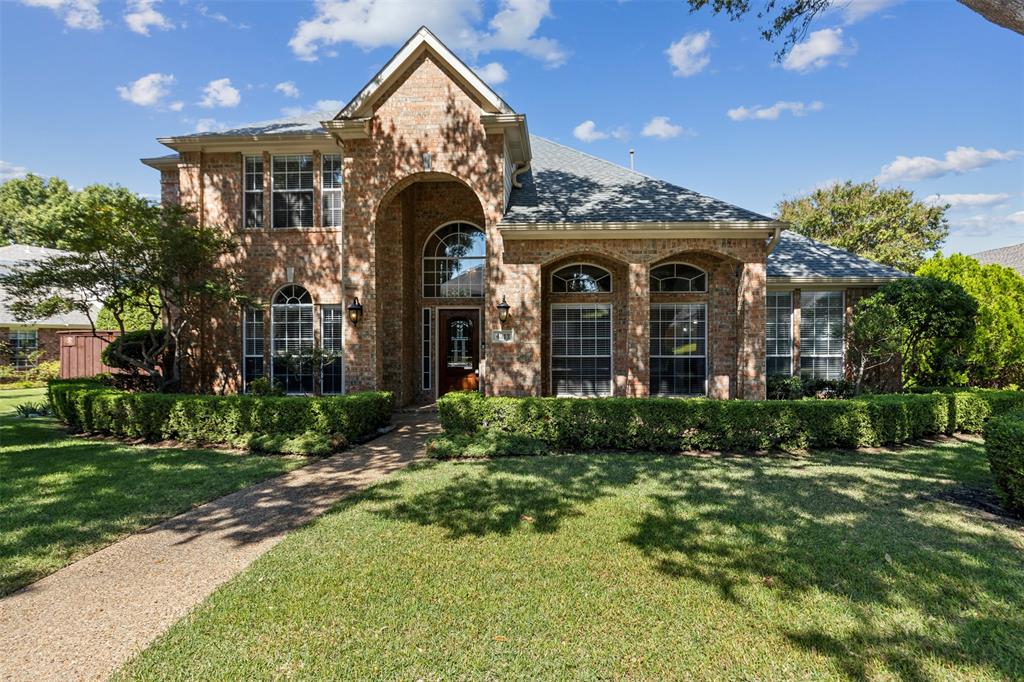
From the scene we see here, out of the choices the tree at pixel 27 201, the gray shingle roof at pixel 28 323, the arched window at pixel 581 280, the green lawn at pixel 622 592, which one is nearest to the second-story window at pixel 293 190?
the arched window at pixel 581 280

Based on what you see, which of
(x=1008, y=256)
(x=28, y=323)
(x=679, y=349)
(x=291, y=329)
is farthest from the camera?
(x=1008, y=256)

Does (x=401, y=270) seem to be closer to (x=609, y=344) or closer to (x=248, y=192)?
(x=248, y=192)

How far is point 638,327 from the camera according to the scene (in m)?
10.5

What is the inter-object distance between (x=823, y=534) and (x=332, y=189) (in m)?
11.9

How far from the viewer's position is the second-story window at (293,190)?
1161 cm

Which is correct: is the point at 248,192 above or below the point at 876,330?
above

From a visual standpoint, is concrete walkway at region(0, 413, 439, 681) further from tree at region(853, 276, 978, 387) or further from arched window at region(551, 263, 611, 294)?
tree at region(853, 276, 978, 387)

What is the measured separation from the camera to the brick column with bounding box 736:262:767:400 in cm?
1030

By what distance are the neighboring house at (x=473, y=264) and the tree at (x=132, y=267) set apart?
2.90ft

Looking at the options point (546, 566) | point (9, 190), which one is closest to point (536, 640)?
point (546, 566)

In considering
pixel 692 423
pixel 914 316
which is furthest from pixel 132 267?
pixel 914 316

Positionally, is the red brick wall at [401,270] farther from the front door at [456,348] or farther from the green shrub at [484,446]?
the green shrub at [484,446]

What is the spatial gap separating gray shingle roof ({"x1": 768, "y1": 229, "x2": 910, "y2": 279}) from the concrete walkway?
1277cm

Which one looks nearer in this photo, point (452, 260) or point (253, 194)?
point (253, 194)
